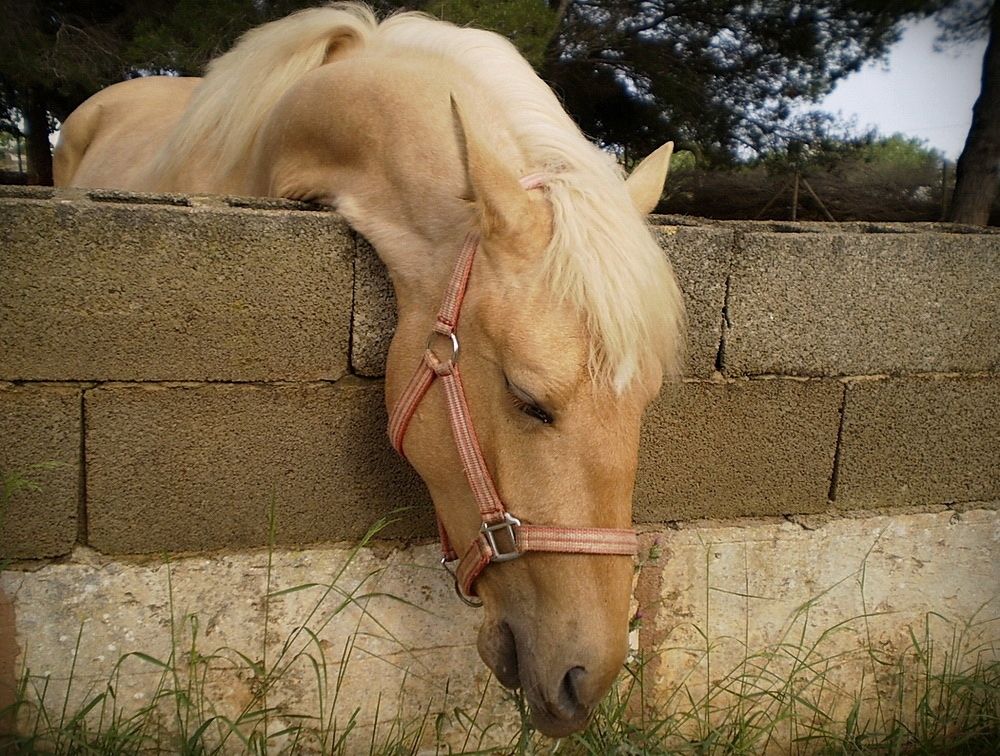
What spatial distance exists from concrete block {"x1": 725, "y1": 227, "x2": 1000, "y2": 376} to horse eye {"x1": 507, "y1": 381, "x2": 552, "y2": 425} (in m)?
0.94

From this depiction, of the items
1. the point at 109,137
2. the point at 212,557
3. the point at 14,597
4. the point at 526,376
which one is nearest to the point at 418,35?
the point at 526,376

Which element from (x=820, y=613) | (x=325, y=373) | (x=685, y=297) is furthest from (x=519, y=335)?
(x=820, y=613)

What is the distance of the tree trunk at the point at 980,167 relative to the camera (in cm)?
566

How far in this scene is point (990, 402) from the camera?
2439mm

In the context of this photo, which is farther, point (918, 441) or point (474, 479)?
point (918, 441)

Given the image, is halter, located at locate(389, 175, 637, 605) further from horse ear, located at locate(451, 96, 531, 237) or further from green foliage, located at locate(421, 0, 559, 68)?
green foliage, located at locate(421, 0, 559, 68)

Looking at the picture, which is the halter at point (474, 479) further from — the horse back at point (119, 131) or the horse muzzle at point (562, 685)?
the horse back at point (119, 131)

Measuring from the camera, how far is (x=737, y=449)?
7.28 ft

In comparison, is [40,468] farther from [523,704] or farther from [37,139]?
[37,139]

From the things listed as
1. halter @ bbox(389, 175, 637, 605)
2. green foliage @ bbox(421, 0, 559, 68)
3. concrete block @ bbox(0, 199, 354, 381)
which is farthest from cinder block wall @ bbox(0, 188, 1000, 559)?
green foliage @ bbox(421, 0, 559, 68)

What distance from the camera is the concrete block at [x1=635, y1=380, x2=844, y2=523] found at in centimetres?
214

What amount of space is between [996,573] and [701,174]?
16.1 feet

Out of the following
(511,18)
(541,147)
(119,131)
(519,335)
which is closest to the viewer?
(519,335)

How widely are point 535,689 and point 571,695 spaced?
7cm
